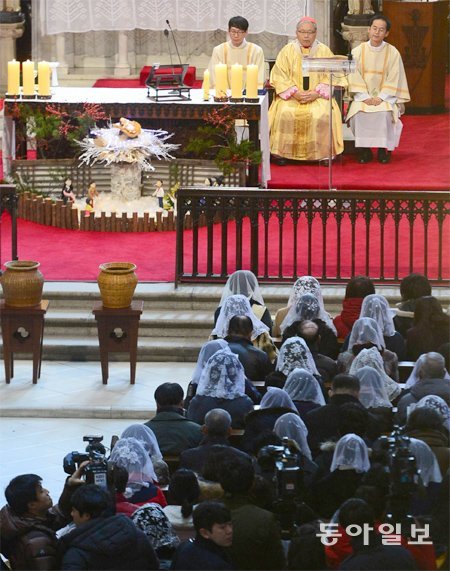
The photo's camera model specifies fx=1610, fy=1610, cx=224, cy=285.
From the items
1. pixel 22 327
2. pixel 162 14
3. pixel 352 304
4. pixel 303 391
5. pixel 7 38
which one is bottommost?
pixel 22 327

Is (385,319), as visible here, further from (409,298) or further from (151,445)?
(151,445)

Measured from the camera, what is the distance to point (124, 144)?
16.3m

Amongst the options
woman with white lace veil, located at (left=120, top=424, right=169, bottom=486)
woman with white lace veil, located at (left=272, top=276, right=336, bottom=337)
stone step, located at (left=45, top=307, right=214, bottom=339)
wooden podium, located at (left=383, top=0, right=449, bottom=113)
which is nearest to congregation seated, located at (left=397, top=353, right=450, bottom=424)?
woman with white lace veil, located at (left=120, top=424, right=169, bottom=486)

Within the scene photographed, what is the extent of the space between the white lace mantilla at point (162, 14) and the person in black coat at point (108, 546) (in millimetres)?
12412

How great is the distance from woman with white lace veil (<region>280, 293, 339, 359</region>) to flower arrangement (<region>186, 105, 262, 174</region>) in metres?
4.90

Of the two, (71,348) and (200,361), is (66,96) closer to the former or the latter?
(71,348)

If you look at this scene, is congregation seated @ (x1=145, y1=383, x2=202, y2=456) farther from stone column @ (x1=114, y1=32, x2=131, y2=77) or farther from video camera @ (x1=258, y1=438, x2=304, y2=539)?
A: stone column @ (x1=114, y1=32, x2=131, y2=77)

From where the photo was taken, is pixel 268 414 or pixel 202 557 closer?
pixel 202 557

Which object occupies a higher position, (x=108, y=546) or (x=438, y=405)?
(x=438, y=405)

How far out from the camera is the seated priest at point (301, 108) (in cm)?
1811

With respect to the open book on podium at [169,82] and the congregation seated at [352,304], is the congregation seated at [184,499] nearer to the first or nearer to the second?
the congregation seated at [352,304]

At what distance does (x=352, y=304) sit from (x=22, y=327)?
8.83ft

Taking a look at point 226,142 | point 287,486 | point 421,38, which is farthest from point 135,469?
point 421,38

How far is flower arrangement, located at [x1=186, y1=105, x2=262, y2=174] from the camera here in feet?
54.5
